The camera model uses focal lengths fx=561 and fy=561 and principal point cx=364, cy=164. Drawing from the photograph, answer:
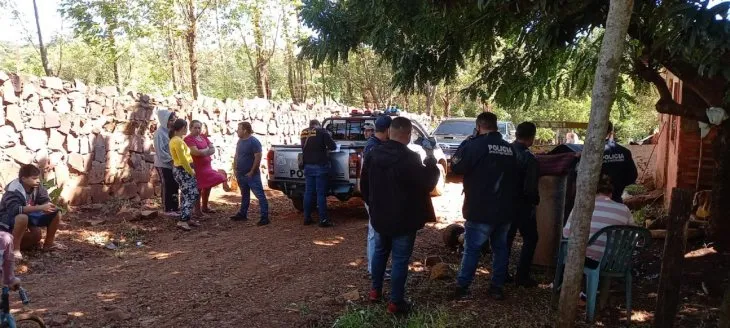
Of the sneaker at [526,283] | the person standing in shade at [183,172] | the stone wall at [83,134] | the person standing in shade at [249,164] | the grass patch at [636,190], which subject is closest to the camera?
the sneaker at [526,283]

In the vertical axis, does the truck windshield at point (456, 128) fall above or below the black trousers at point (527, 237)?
above

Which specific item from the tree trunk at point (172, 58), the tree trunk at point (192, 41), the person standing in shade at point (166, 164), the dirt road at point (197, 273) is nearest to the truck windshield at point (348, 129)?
the dirt road at point (197, 273)

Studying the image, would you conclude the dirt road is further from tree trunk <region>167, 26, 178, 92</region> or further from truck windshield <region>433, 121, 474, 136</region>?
tree trunk <region>167, 26, 178, 92</region>

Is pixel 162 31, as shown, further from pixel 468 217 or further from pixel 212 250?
pixel 468 217

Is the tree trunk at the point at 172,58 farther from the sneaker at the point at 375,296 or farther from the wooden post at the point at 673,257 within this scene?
the wooden post at the point at 673,257

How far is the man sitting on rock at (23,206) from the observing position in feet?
18.1

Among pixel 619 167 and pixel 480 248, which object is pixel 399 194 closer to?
pixel 480 248

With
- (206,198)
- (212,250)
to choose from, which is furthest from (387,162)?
(206,198)

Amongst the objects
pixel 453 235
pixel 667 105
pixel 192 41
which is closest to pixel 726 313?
pixel 667 105

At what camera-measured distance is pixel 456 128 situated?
14.9 m

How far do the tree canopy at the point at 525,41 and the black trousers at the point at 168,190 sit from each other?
3.32 metres

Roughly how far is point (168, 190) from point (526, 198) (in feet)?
18.7

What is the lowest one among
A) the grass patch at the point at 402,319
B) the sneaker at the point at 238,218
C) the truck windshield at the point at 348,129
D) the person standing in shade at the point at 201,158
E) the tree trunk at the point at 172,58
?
the sneaker at the point at 238,218

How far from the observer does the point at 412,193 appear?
165 inches
